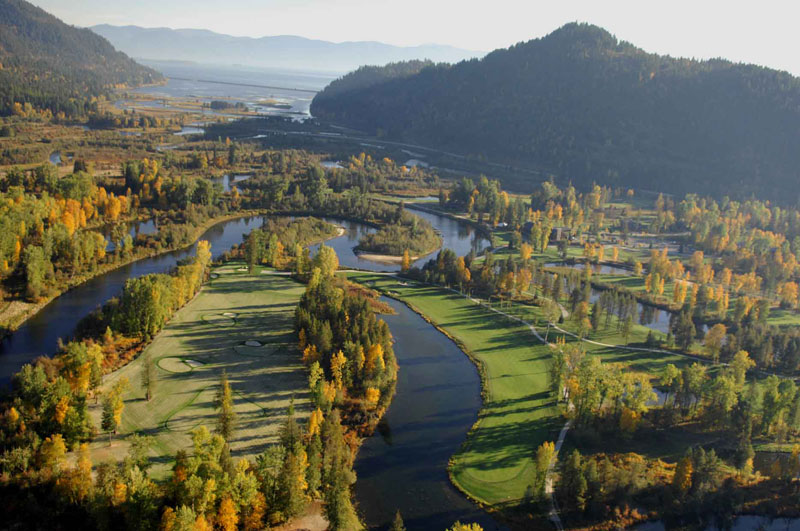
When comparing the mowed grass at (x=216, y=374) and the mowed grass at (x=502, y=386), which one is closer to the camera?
the mowed grass at (x=502, y=386)

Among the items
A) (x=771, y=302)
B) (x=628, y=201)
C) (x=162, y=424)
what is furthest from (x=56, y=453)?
(x=628, y=201)

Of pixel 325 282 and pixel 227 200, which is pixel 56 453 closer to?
pixel 325 282

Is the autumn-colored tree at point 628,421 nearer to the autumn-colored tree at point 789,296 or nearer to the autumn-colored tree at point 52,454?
the autumn-colored tree at point 52,454

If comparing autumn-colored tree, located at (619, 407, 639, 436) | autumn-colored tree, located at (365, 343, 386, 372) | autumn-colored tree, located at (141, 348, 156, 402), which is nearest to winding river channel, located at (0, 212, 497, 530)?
autumn-colored tree, located at (365, 343, 386, 372)

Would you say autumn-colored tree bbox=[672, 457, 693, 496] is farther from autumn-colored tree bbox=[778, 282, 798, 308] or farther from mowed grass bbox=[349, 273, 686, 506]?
autumn-colored tree bbox=[778, 282, 798, 308]

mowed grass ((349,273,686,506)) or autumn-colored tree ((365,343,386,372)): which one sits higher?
autumn-colored tree ((365,343,386,372))

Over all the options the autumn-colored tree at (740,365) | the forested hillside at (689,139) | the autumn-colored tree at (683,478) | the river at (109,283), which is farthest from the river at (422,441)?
the forested hillside at (689,139)

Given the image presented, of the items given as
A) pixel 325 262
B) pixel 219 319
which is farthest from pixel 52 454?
pixel 325 262
